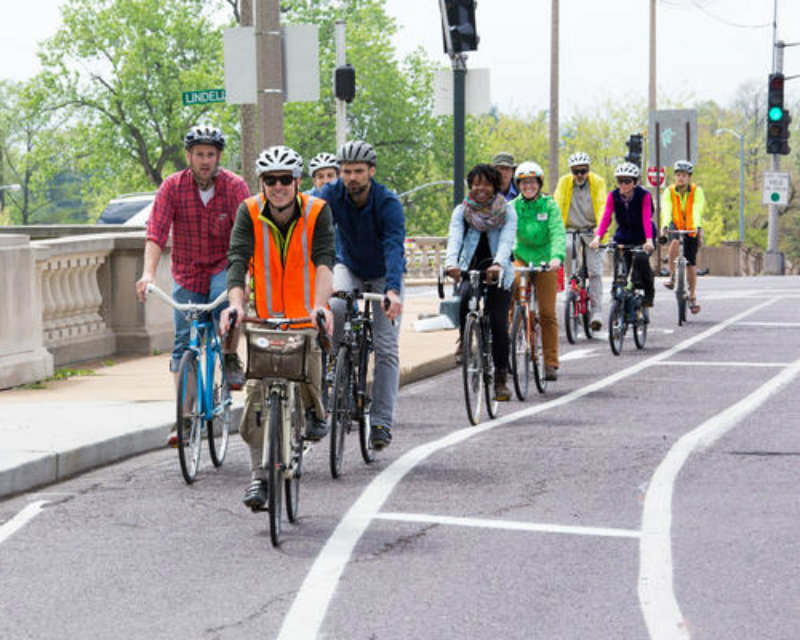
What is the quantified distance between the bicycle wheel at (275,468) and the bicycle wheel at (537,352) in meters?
5.80

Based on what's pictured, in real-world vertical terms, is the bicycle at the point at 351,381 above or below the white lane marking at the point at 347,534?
Result: above

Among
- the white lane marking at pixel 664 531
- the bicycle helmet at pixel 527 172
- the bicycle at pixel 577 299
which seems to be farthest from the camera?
the bicycle at pixel 577 299

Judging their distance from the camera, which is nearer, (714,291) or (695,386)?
(695,386)

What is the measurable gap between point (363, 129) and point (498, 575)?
68.1 metres

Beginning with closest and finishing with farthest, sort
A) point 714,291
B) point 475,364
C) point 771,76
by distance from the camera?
point 475,364 < point 714,291 < point 771,76

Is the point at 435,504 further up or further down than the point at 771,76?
further down

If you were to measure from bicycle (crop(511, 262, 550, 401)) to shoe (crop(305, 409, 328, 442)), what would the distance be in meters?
4.37

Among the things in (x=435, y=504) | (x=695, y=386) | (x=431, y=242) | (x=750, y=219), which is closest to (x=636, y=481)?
(x=435, y=504)

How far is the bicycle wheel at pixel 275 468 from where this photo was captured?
6.38m

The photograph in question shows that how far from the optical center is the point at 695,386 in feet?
42.1

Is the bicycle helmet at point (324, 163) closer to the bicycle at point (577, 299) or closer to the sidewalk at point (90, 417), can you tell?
the sidewalk at point (90, 417)

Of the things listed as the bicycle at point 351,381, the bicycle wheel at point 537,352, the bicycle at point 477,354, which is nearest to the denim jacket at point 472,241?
the bicycle at point 477,354

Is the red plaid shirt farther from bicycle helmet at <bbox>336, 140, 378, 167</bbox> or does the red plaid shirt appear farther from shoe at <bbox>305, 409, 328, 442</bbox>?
shoe at <bbox>305, 409, 328, 442</bbox>

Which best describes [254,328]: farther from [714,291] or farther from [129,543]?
[714,291]
